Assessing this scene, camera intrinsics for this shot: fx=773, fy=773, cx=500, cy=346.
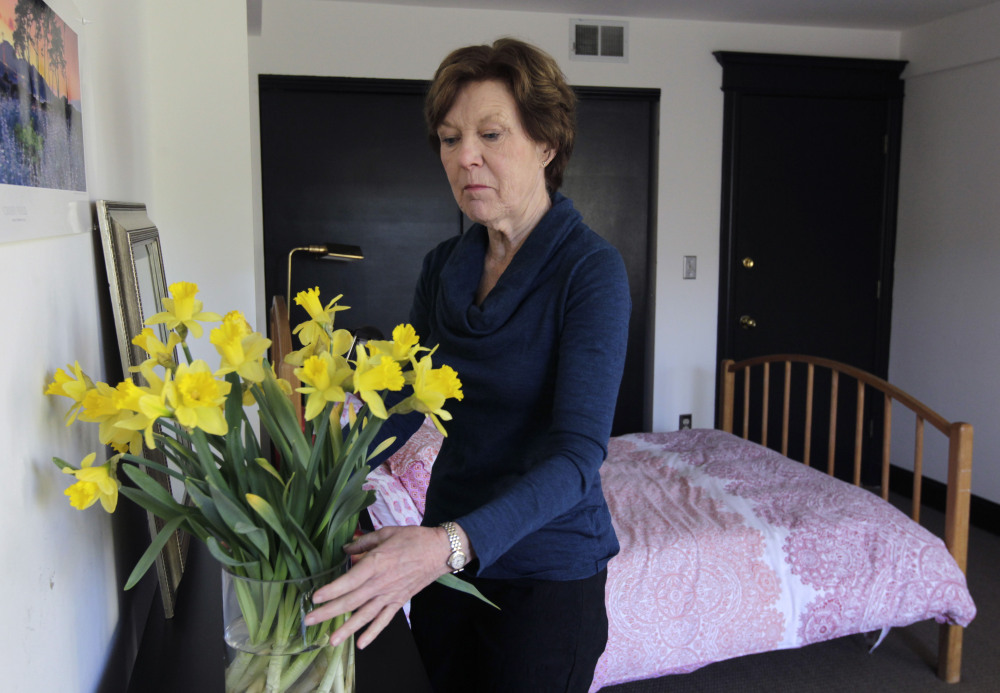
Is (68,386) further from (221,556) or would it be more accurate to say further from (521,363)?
(521,363)

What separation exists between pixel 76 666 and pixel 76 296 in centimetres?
37

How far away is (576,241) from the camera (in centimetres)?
111

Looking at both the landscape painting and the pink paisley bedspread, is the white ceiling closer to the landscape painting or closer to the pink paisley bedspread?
the pink paisley bedspread

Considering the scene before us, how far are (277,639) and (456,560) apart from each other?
0.18m

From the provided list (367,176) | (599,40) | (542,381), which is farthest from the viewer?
(599,40)

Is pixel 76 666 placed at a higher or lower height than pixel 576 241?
lower

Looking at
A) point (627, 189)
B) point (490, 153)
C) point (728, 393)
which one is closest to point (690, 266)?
point (627, 189)

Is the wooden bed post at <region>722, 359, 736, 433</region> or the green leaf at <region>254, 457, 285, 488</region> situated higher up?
the green leaf at <region>254, 457, 285, 488</region>

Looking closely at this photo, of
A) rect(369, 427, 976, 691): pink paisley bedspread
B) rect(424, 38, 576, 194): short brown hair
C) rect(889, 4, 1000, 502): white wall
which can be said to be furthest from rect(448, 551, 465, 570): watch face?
rect(889, 4, 1000, 502): white wall

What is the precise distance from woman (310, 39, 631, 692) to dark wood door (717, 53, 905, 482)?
3.21m

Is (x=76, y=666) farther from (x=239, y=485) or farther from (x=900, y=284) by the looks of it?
(x=900, y=284)

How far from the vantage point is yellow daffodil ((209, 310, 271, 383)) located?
0.63 m

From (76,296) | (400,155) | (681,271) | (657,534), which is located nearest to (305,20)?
(400,155)

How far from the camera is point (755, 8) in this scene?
12.5 ft
